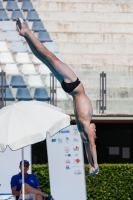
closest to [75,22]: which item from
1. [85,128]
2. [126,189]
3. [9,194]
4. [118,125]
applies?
[118,125]

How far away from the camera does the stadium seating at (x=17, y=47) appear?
18.4 metres

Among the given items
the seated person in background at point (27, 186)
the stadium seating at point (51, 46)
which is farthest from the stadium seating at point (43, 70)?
the seated person in background at point (27, 186)

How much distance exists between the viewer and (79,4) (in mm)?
20016

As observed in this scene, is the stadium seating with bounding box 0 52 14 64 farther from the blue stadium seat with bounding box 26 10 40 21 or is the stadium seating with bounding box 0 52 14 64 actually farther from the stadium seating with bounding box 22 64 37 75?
the blue stadium seat with bounding box 26 10 40 21

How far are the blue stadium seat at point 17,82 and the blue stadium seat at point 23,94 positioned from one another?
25 cm

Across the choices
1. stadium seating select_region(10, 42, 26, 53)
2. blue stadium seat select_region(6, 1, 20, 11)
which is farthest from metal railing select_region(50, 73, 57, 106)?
blue stadium seat select_region(6, 1, 20, 11)

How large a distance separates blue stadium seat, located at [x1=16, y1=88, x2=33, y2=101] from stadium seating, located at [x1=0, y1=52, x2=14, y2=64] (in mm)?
1307

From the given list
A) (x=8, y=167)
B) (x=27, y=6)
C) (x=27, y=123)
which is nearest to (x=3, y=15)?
(x=27, y=6)

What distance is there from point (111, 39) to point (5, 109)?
26.0ft

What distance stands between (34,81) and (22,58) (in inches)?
50.9

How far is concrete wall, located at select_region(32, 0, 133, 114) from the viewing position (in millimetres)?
17000

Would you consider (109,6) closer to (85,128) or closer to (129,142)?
(129,142)

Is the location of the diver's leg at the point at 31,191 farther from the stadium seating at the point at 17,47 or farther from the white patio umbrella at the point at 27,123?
the stadium seating at the point at 17,47

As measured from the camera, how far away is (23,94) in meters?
16.6
